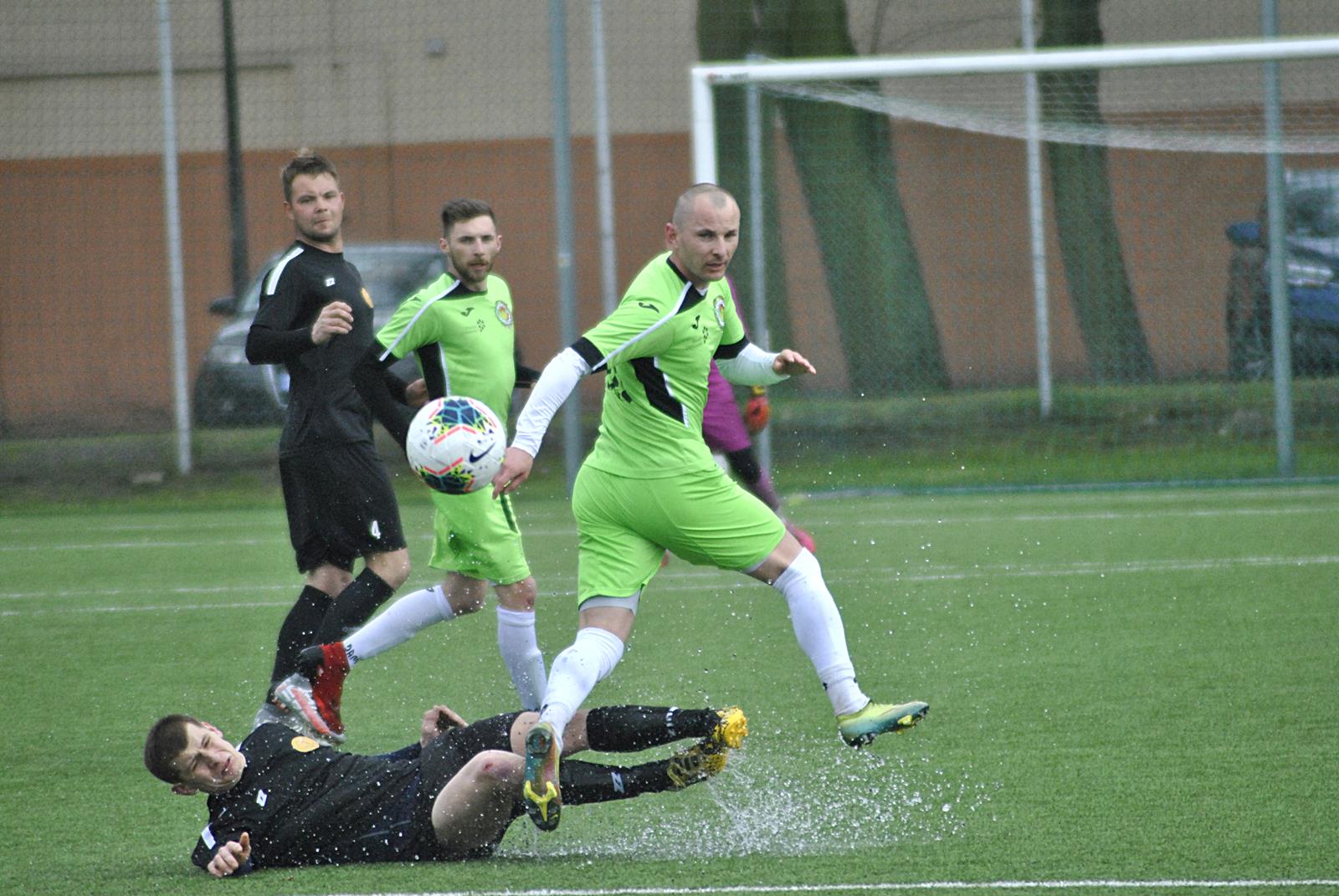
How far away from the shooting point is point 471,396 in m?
5.68

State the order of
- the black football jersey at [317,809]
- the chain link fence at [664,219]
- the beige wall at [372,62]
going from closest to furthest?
the black football jersey at [317,809] → the chain link fence at [664,219] → the beige wall at [372,62]

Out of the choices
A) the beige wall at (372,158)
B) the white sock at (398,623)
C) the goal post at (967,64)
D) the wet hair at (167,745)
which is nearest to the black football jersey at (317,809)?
the wet hair at (167,745)

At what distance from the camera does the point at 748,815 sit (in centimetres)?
446

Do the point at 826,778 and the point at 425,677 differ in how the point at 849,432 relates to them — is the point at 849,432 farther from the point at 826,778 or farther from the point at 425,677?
the point at 826,778

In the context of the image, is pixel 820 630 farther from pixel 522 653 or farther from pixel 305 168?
pixel 305 168

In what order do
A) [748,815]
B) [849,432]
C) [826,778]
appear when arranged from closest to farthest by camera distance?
[748,815] < [826,778] < [849,432]

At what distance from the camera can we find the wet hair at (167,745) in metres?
3.99

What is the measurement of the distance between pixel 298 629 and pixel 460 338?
1.12 m

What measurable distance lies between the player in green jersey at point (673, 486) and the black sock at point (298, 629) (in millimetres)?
1367

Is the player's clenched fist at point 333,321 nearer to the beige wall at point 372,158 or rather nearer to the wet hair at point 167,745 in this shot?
the wet hair at point 167,745

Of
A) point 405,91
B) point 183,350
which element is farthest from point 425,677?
point 405,91

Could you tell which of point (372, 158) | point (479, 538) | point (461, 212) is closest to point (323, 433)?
point (479, 538)

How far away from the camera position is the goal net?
38.8ft

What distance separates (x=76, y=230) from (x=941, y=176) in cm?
697
